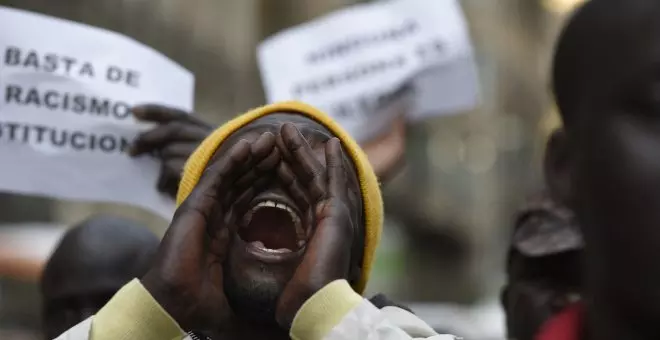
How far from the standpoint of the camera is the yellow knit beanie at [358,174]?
2.09 meters

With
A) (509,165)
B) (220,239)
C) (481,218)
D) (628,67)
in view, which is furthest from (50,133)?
(509,165)

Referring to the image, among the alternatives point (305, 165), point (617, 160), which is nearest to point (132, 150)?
point (305, 165)

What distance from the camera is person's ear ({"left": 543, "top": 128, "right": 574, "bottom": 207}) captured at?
216 cm

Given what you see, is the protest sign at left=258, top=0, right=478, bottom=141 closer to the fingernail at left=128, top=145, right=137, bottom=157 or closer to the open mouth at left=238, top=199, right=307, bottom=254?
the fingernail at left=128, top=145, right=137, bottom=157

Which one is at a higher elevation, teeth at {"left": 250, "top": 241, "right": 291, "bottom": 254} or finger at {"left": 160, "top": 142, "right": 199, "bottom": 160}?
teeth at {"left": 250, "top": 241, "right": 291, "bottom": 254}

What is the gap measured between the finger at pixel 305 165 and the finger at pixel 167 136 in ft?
2.75

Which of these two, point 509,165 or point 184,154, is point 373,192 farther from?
point 509,165

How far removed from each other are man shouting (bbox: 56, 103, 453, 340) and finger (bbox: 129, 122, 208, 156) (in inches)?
28.2

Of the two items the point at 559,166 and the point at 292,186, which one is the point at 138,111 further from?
the point at 559,166

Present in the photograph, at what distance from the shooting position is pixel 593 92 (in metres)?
2.03

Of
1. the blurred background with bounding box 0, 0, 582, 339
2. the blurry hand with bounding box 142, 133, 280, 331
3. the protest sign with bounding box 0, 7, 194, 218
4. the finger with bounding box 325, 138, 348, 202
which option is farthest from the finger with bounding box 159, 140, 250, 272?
the blurred background with bounding box 0, 0, 582, 339

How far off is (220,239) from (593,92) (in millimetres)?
791

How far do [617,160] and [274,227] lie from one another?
658 millimetres

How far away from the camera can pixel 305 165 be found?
189 centimetres
